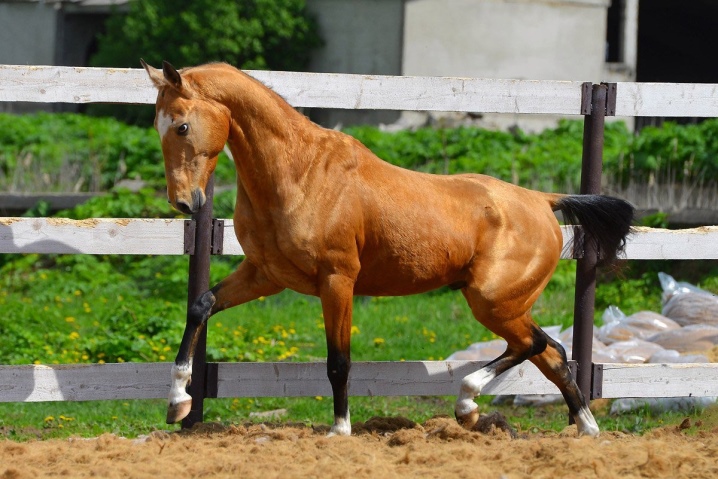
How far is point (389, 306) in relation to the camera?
10242mm

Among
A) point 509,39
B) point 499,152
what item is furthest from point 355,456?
point 509,39

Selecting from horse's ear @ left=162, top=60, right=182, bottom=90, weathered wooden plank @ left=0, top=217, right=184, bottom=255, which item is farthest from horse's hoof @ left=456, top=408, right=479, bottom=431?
horse's ear @ left=162, top=60, right=182, bottom=90

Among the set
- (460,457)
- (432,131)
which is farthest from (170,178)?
(432,131)

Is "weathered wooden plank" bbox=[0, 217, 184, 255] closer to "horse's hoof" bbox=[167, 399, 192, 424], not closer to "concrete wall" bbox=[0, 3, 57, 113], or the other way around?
"horse's hoof" bbox=[167, 399, 192, 424]

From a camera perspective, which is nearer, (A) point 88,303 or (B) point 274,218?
(B) point 274,218

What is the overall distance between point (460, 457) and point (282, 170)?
61.3 inches

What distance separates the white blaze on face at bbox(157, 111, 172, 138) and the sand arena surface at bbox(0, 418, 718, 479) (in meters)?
1.41

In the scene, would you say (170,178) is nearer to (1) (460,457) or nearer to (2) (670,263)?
(1) (460,457)

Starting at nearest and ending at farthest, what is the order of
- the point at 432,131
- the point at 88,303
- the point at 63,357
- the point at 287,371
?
the point at 287,371, the point at 63,357, the point at 88,303, the point at 432,131

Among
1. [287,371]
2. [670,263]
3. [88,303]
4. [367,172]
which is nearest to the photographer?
[367,172]

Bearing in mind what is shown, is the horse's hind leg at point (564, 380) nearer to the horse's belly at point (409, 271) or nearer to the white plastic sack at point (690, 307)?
the horse's belly at point (409, 271)

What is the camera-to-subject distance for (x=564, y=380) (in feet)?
18.9

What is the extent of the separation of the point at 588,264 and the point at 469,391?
111 cm

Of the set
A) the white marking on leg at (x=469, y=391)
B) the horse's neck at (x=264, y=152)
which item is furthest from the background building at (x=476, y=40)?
the horse's neck at (x=264, y=152)
